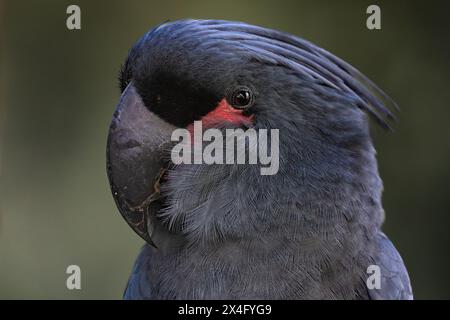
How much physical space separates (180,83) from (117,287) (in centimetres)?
295

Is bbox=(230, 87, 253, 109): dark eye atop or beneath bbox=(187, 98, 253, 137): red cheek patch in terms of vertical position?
atop

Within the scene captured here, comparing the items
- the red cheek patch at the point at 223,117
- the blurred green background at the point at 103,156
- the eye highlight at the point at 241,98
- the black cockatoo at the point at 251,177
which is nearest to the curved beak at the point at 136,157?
the black cockatoo at the point at 251,177

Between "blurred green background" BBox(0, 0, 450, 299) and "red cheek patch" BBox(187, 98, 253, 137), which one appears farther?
"blurred green background" BBox(0, 0, 450, 299)

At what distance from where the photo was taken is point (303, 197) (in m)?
2.20

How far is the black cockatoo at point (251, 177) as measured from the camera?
2211 mm

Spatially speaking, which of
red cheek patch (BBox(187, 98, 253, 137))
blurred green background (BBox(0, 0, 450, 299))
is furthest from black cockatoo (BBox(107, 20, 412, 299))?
blurred green background (BBox(0, 0, 450, 299))

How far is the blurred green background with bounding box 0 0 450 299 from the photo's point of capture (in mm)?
4867

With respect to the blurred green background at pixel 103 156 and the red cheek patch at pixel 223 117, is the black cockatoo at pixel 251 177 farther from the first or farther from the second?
the blurred green background at pixel 103 156

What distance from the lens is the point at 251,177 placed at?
2.23 meters

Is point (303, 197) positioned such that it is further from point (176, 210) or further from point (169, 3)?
point (169, 3)

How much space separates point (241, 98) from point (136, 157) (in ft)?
1.36

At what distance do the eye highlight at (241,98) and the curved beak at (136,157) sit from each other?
0.24 m

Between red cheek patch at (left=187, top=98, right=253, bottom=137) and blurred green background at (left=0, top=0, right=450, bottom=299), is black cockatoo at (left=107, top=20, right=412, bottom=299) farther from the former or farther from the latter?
blurred green background at (left=0, top=0, right=450, bottom=299)

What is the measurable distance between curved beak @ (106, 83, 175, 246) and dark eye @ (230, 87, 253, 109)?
0.78 feet
